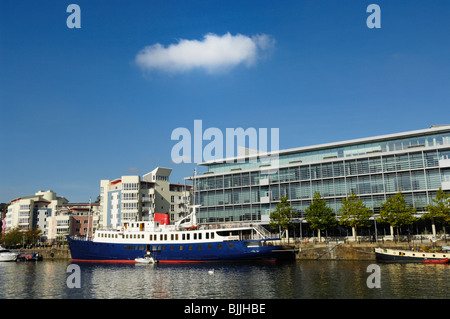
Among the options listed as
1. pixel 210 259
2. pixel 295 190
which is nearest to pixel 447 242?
pixel 295 190

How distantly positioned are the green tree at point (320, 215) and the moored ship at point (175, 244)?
28.7 ft

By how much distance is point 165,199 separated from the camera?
121m

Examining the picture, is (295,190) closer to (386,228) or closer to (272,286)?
(386,228)

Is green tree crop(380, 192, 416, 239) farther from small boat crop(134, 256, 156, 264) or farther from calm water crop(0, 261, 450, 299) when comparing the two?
small boat crop(134, 256, 156, 264)

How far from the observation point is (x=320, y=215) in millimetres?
71812

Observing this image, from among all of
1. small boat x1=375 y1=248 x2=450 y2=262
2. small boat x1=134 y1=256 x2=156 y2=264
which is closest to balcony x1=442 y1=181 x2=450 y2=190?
small boat x1=375 y1=248 x2=450 y2=262

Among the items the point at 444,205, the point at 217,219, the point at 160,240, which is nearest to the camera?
the point at 444,205

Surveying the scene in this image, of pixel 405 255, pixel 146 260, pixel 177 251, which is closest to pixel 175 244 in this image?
pixel 177 251

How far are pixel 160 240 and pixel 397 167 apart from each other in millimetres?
44594

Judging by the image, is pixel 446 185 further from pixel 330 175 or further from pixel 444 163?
pixel 330 175

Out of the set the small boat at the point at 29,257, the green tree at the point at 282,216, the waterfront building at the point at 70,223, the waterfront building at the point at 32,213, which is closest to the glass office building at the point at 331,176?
the green tree at the point at 282,216

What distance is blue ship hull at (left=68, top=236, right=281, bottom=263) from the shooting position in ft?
209

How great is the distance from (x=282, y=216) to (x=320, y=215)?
6.98 m
